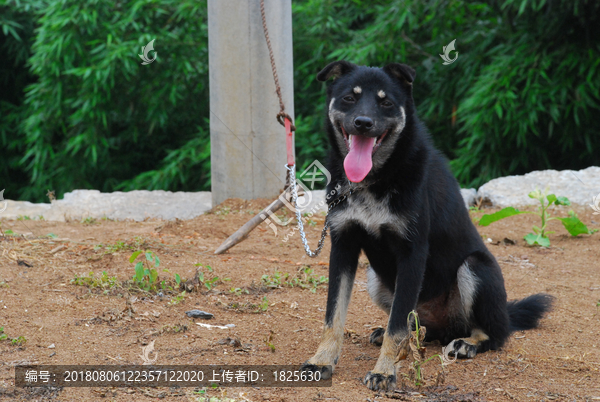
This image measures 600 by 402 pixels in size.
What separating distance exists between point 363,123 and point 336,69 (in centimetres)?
48

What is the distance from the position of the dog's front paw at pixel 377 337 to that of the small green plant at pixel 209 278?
109cm

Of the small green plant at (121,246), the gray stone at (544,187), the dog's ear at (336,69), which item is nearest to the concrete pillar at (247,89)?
the small green plant at (121,246)

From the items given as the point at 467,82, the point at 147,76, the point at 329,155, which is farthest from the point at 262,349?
the point at 147,76

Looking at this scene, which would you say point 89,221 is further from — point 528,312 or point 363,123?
point 528,312

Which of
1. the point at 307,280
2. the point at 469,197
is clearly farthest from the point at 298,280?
the point at 469,197

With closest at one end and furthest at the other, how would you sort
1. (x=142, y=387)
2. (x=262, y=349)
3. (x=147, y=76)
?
(x=142, y=387)
(x=262, y=349)
(x=147, y=76)

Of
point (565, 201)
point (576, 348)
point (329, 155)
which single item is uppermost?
point (329, 155)

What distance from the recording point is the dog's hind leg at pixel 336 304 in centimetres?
294

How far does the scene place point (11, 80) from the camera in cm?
1098

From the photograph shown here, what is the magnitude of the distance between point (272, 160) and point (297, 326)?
2728 millimetres

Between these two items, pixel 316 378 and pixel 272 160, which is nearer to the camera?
pixel 316 378

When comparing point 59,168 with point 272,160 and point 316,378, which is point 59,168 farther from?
point 316,378

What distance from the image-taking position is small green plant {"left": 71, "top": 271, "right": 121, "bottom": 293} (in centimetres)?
374

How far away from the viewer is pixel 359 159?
3.04m
